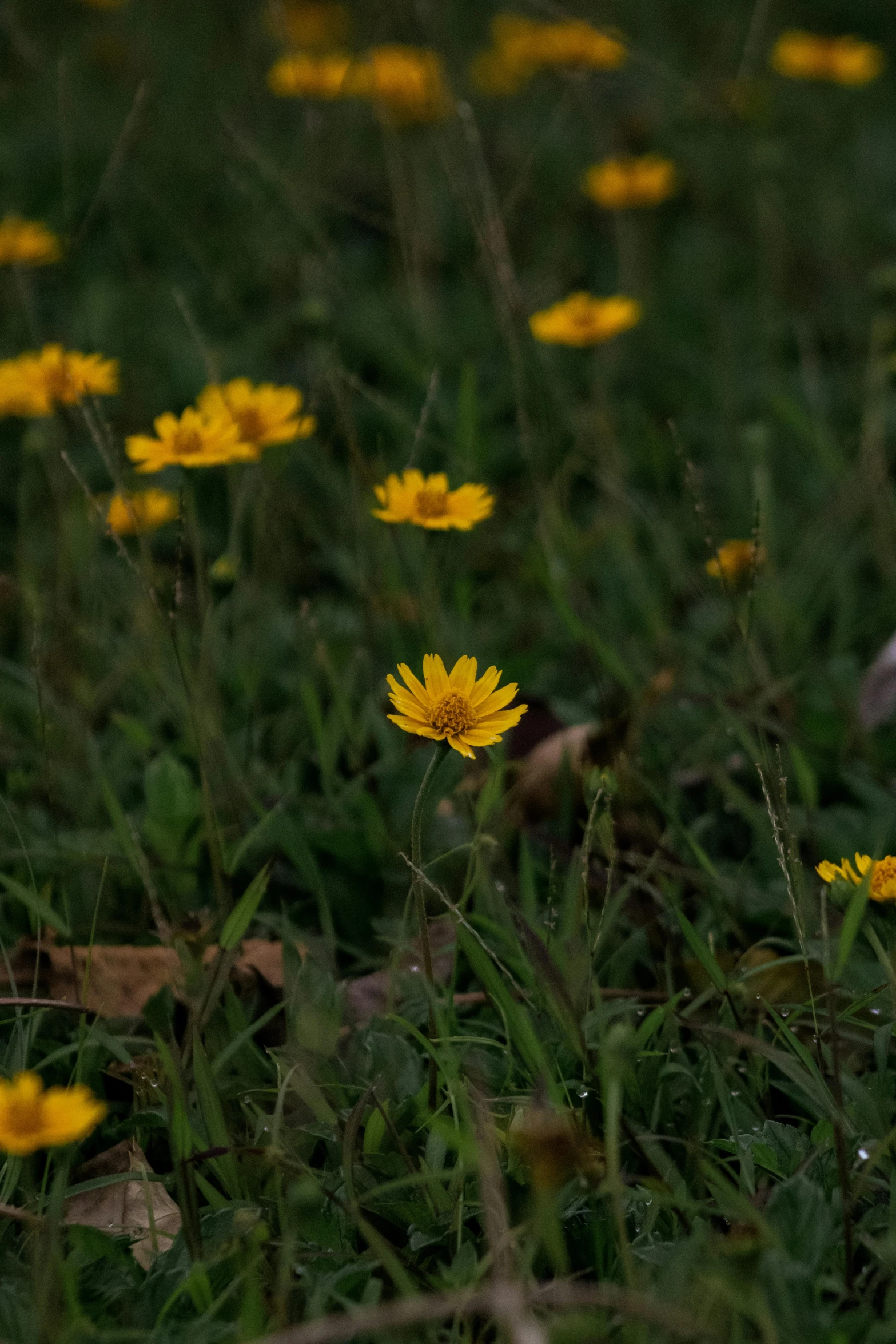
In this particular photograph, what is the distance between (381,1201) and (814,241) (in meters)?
2.69

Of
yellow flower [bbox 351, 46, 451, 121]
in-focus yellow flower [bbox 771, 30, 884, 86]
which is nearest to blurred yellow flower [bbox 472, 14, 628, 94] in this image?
yellow flower [bbox 351, 46, 451, 121]

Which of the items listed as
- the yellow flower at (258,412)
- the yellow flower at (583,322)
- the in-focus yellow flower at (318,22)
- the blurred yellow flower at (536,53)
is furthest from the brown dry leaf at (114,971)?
the in-focus yellow flower at (318,22)

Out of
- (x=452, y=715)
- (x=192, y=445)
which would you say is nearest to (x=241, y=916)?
(x=452, y=715)

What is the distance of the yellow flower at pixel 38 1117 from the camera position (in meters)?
0.95

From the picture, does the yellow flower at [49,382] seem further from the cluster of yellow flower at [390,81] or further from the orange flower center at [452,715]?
the cluster of yellow flower at [390,81]

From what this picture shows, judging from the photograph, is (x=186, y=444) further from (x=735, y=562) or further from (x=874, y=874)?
(x=874, y=874)

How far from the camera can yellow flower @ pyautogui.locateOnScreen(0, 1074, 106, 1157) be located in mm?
947

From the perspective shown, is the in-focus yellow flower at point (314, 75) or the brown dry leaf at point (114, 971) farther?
the in-focus yellow flower at point (314, 75)

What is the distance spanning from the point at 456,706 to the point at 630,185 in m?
1.87

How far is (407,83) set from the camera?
2.94 meters

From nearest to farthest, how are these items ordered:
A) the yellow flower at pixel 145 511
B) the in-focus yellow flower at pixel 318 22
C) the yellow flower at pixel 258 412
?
the yellow flower at pixel 258 412 < the yellow flower at pixel 145 511 < the in-focus yellow flower at pixel 318 22

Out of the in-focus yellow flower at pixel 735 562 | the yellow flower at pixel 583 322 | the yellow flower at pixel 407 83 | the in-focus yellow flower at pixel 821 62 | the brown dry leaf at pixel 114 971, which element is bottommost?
the brown dry leaf at pixel 114 971

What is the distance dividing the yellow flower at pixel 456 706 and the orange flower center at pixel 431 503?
1.14 ft

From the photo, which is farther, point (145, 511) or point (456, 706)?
point (145, 511)
